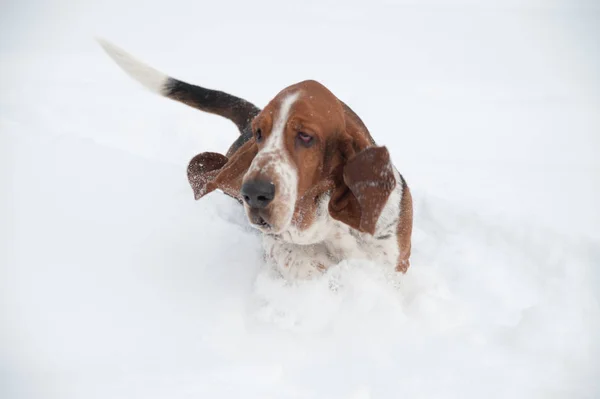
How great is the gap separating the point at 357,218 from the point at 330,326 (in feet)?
1.57

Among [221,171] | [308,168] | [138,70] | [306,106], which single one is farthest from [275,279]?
[138,70]

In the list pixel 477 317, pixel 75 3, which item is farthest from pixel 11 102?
pixel 75 3

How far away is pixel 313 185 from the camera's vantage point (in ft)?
6.53

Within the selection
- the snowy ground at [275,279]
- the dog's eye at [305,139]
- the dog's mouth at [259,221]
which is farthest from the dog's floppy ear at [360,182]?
the snowy ground at [275,279]

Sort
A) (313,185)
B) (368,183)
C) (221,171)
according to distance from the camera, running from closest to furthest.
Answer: (368,183)
(313,185)
(221,171)

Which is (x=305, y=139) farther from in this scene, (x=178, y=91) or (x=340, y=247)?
(x=178, y=91)

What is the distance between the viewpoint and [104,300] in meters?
2.12

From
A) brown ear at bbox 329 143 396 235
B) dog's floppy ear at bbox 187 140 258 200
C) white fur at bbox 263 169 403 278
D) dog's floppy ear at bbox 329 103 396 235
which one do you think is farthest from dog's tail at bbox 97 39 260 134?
brown ear at bbox 329 143 396 235

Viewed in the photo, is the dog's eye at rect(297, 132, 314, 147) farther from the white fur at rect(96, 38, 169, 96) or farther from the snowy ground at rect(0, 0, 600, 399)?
the white fur at rect(96, 38, 169, 96)

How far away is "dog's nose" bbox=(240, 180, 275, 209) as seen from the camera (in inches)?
69.1

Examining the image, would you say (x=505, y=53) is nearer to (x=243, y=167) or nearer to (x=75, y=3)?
(x=243, y=167)

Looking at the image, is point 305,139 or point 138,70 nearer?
point 305,139

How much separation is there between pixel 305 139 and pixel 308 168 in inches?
4.2

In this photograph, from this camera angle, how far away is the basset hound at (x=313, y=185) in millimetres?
1840
